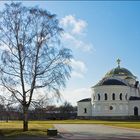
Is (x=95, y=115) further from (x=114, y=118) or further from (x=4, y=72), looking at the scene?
(x=4, y=72)

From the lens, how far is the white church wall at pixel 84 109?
366 ft

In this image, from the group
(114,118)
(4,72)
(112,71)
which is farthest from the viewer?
(112,71)

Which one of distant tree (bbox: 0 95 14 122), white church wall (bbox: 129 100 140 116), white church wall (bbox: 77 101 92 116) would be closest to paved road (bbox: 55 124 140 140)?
distant tree (bbox: 0 95 14 122)

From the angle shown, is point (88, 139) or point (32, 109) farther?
point (32, 109)

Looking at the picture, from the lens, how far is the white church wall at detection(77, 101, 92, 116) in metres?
112

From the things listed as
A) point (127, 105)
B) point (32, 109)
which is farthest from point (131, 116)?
point (32, 109)

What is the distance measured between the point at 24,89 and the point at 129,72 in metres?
86.3

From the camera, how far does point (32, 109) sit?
39.6 metres

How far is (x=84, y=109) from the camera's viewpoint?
112938 mm

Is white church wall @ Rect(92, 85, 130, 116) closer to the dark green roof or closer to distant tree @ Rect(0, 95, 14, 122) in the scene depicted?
the dark green roof

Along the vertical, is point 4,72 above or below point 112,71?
below

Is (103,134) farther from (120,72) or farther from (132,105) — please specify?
(120,72)

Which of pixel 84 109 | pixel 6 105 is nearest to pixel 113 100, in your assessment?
pixel 84 109

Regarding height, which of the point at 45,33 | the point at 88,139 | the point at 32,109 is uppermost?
the point at 45,33
